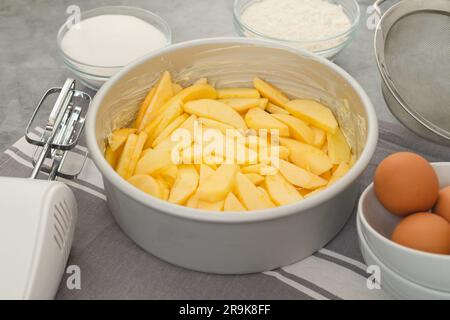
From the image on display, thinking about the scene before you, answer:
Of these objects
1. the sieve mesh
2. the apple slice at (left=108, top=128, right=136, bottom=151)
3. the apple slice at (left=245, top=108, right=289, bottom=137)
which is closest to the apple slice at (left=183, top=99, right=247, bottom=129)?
the apple slice at (left=245, top=108, right=289, bottom=137)

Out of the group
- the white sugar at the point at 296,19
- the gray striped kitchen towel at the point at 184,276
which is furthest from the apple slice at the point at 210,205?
the white sugar at the point at 296,19

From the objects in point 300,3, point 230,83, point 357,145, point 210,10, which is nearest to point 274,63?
point 230,83

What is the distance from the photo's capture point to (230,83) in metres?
1.32

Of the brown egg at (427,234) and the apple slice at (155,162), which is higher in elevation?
the brown egg at (427,234)

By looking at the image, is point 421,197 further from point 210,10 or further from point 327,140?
point 210,10

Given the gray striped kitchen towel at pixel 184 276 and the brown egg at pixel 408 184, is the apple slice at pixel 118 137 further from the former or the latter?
the brown egg at pixel 408 184

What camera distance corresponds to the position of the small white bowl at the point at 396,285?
0.91m

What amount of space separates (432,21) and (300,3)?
33 cm

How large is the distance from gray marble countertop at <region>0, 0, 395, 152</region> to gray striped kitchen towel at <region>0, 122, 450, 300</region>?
429 mm

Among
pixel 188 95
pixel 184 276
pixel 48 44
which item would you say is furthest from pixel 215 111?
pixel 48 44

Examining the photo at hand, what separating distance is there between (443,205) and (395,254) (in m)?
0.12

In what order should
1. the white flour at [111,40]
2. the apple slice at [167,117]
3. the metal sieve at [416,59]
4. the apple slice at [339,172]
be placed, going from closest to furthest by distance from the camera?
1. the apple slice at [339,172]
2. the apple slice at [167,117]
3. the metal sieve at [416,59]
4. the white flour at [111,40]

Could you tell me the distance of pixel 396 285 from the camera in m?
0.94

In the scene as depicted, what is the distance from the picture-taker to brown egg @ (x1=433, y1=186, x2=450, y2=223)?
94cm
